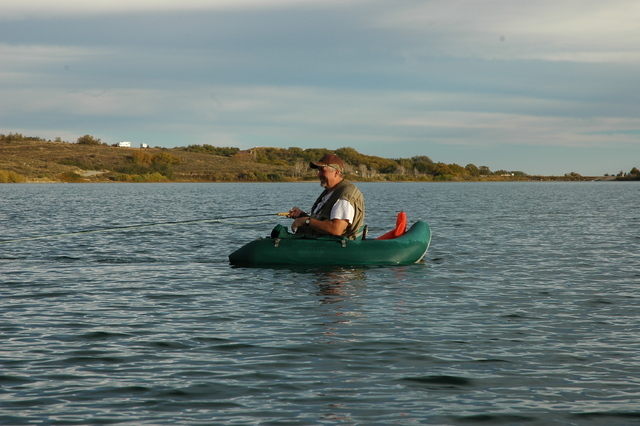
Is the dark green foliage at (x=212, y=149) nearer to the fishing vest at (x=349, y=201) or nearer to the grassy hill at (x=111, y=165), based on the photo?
the grassy hill at (x=111, y=165)

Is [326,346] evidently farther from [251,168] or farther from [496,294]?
[251,168]

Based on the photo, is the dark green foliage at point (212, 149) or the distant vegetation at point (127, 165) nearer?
the distant vegetation at point (127, 165)

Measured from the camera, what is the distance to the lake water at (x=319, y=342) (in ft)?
19.5

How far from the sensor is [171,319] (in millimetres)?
9320

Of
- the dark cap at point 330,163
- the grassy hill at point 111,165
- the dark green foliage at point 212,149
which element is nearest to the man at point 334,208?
the dark cap at point 330,163

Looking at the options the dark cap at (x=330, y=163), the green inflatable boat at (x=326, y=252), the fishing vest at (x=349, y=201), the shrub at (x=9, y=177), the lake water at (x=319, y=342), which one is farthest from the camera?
the shrub at (x=9, y=177)

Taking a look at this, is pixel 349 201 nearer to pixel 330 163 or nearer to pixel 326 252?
pixel 330 163

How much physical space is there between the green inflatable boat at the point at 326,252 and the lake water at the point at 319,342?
0.83ft

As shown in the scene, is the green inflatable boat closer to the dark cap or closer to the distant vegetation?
the dark cap

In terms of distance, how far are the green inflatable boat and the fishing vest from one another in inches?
8.7

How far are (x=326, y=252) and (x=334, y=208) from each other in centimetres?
86

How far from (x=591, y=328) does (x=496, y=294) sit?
2618 mm

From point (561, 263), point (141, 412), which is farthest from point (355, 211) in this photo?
point (141, 412)

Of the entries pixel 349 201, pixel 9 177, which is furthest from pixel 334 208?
pixel 9 177
